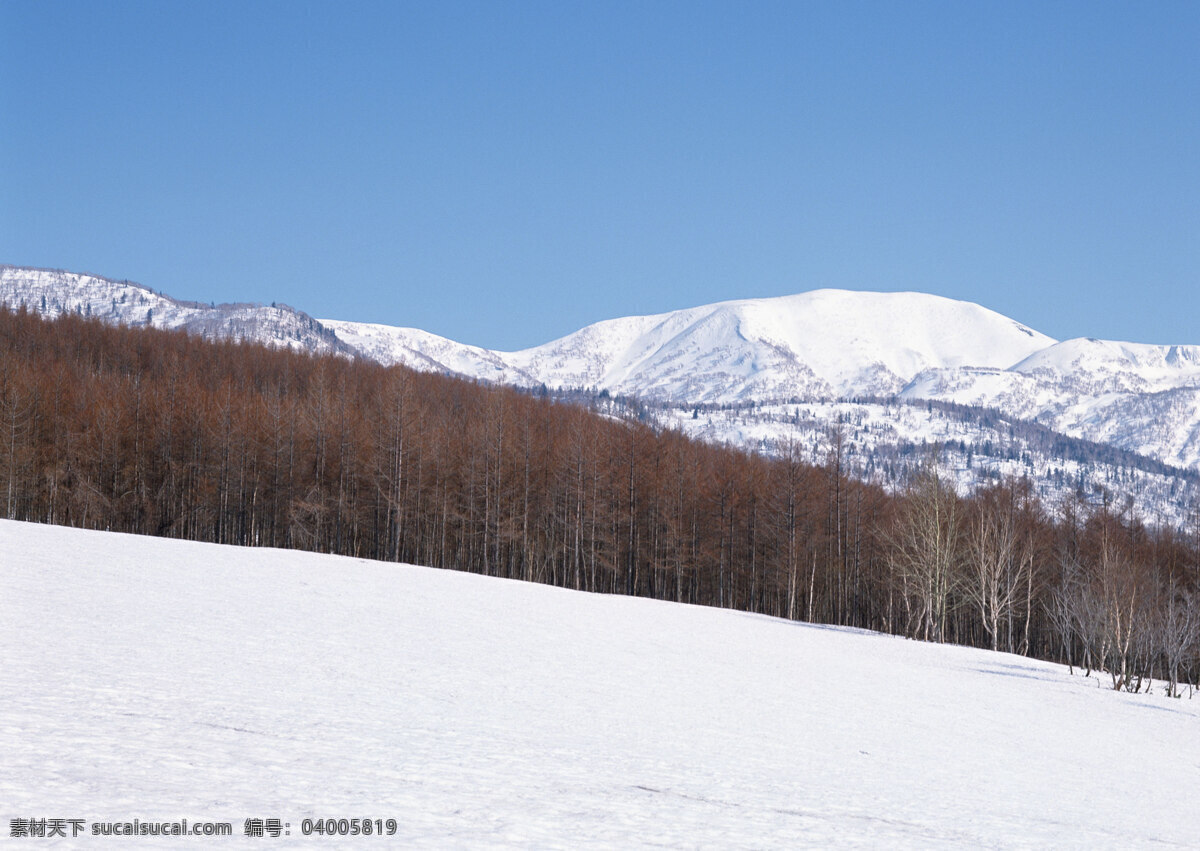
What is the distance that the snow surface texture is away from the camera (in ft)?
31.6

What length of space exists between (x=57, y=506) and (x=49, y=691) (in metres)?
62.6

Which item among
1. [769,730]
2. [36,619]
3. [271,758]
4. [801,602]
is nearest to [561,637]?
[769,730]

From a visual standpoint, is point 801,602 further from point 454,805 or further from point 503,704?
point 454,805

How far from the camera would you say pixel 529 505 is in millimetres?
76938

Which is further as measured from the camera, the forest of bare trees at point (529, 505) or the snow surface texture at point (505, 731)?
the forest of bare trees at point (529, 505)

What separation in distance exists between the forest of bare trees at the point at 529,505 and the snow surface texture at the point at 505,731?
3292 cm

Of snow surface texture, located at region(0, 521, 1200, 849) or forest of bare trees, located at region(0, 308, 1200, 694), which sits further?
forest of bare trees, located at region(0, 308, 1200, 694)

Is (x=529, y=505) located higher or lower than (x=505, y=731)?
higher

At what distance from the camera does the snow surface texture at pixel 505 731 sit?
964 centimetres

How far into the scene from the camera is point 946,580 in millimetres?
57406

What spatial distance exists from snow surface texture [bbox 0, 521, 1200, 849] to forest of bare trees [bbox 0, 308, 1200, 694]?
1296 inches

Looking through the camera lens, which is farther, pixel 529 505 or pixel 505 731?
pixel 529 505

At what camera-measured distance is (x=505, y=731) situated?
15117 mm

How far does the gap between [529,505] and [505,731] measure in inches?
2441
